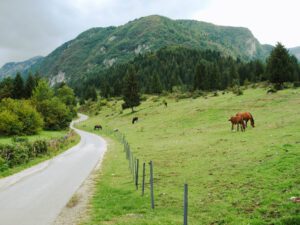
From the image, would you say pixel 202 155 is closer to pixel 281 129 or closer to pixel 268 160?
pixel 268 160

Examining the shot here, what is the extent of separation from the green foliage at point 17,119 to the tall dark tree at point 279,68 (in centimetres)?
6145

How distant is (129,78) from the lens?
352 feet

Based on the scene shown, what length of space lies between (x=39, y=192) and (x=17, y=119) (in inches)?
2574

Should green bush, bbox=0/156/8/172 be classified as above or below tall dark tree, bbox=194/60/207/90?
below

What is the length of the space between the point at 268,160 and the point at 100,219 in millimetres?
12798

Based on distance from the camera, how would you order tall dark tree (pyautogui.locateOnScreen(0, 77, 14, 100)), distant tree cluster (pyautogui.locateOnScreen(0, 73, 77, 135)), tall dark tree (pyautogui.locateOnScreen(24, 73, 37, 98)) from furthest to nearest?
tall dark tree (pyautogui.locateOnScreen(24, 73, 37, 98)) → tall dark tree (pyautogui.locateOnScreen(0, 77, 14, 100)) → distant tree cluster (pyautogui.locateOnScreen(0, 73, 77, 135))

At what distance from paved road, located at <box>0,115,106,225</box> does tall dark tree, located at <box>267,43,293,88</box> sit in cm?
5814

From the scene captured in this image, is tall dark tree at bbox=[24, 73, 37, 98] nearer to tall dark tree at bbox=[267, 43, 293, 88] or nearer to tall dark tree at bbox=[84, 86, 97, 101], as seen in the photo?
tall dark tree at bbox=[84, 86, 97, 101]

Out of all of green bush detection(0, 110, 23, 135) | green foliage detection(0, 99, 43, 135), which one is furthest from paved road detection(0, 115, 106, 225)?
green foliage detection(0, 99, 43, 135)

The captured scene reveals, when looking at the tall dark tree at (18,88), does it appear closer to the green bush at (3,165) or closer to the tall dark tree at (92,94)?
the tall dark tree at (92,94)

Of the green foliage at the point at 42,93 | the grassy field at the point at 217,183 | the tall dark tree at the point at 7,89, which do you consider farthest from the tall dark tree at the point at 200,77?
the grassy field at the point at 217,183

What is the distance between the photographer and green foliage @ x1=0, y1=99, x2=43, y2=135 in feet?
254

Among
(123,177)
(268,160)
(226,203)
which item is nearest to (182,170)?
(123,177)

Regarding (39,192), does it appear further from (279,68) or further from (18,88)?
(18,88)
